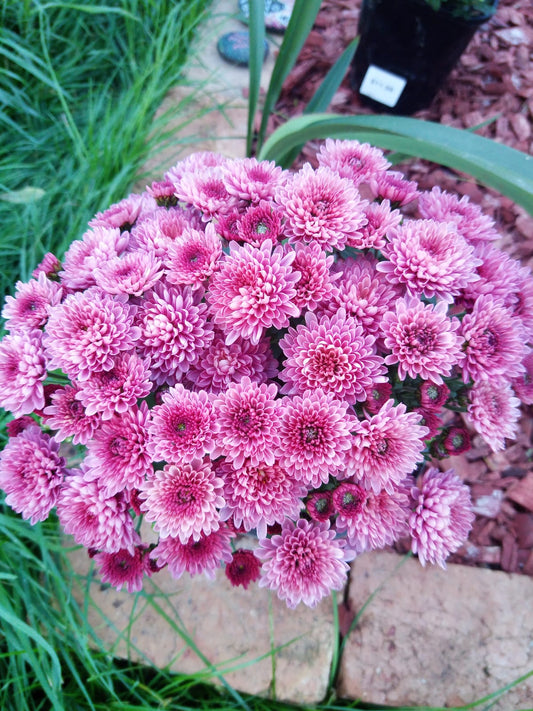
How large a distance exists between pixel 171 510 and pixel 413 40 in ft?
5.30

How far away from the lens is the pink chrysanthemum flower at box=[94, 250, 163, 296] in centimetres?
85

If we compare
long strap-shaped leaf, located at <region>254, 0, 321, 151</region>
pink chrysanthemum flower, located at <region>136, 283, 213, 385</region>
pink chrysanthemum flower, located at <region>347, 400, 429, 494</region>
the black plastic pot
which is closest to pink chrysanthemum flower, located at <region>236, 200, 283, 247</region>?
pink chrysanthemum flower, located at <region>136, 283, 213, 385</region>

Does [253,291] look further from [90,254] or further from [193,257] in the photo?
[90,254]

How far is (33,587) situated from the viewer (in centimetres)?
129

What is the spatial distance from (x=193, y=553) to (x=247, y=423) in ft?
0.79

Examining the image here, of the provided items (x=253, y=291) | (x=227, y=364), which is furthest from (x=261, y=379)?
(x=253, y=291)

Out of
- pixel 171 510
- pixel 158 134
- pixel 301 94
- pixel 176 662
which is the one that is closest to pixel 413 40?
pixel 301 94

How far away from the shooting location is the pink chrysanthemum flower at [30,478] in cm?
87

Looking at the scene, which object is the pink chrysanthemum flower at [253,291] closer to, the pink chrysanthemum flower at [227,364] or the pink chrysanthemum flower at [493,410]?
the pink chrysanthemum flower at [227,364]

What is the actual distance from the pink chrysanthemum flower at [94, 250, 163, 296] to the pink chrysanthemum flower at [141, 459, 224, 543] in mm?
281

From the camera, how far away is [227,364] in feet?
2.84

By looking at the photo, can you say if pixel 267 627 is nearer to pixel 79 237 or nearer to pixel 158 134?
pixel 79 237

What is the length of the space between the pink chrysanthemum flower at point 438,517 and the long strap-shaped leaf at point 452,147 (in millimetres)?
450

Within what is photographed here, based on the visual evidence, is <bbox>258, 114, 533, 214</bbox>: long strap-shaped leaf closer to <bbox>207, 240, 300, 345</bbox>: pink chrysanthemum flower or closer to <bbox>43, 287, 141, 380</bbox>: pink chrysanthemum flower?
<bbox>207, 240, 300, 345</bbox>: pink chrysanthemum flower
